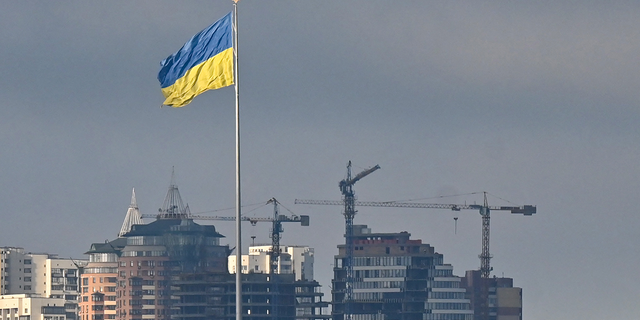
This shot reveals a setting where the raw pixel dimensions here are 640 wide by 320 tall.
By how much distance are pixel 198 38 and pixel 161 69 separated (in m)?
2.27

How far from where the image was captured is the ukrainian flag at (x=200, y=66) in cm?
6950

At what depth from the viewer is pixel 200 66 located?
70.1 m

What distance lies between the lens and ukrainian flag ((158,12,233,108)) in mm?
69500

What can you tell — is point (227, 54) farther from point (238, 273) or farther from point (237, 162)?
point (238, 273)

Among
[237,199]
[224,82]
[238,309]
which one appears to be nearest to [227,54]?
[224,82]

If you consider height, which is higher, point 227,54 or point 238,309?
point 227,54

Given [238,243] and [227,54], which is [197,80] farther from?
[238,243]

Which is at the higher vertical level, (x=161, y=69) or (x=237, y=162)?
(x=161, y=69)

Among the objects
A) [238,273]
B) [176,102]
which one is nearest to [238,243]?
[238,273]

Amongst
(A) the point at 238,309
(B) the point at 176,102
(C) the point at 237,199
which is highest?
(B) the point at 176,102

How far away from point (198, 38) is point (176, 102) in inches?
117

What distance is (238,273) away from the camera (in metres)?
68.3

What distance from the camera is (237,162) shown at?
68.1 m

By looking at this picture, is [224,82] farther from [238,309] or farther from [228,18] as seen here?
[238,309]
